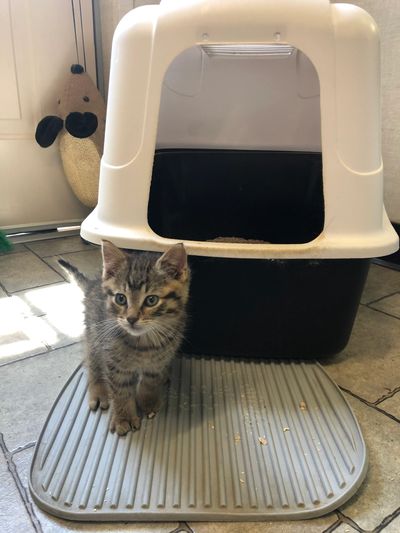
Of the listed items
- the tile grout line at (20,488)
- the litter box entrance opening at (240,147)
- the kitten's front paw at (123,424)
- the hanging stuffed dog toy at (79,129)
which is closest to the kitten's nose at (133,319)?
the kitten's front paw at (123,424)

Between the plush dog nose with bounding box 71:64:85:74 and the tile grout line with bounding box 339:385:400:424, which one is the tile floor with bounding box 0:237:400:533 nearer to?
the tile grout line with bounding box 339:385:400:424

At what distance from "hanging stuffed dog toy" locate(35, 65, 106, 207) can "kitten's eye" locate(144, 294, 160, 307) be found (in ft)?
4.19

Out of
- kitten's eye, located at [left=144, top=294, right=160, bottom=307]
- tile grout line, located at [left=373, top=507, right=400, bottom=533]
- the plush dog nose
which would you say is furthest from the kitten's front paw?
the plush dog nose

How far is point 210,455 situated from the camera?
34.1 inches

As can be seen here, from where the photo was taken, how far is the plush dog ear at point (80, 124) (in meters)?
1.89

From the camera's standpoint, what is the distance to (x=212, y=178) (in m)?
1.51

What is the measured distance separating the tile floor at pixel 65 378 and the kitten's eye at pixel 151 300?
37cm

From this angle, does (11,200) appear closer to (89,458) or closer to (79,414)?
(79,414)

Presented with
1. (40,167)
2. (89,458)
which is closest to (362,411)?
(89,458)

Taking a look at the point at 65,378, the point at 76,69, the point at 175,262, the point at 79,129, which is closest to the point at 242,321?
the point at 175,262

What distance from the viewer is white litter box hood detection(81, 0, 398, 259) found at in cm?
95

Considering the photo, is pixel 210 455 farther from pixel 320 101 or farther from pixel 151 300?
pixel 320 101

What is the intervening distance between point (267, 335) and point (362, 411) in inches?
11.6

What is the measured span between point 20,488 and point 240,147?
4.08ft
